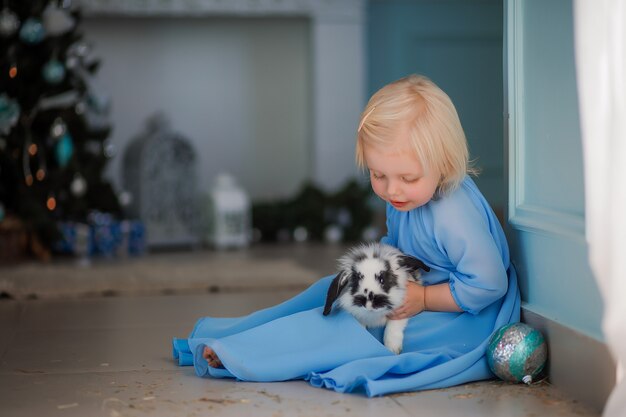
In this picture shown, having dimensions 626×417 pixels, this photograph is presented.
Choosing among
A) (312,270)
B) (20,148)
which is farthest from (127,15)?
(312,270)

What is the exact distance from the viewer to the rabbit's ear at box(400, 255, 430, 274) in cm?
187

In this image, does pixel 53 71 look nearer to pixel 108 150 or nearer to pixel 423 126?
pixel 108 150

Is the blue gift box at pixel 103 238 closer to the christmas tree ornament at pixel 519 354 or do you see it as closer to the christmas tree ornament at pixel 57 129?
the christmas tree ornament at pixel 57 129

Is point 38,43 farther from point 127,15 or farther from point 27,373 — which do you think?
point 27,373

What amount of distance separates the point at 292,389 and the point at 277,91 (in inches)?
143

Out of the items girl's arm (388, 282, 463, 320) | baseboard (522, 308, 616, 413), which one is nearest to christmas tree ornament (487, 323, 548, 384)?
baseboard (522, 308, 616, 413)

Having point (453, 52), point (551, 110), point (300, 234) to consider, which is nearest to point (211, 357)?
point (551, 110)

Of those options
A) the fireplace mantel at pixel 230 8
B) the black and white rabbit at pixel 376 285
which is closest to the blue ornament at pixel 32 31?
the fireplace mantel at pixel 230 8

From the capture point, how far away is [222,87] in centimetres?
523

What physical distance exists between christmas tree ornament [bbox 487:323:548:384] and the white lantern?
2872 mm

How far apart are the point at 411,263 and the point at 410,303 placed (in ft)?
0.26

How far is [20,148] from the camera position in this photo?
3873 mm

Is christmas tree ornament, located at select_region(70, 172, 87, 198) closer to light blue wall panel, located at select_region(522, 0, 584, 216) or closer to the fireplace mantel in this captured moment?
the fireplace mantel

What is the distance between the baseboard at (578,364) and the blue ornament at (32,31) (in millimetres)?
2589
